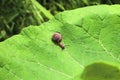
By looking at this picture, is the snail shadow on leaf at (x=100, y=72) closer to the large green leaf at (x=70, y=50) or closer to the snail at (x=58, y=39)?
the large green leaf at (x=70, y=50)

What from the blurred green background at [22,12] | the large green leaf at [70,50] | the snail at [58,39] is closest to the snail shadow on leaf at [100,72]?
the large green leaf at [70,50]

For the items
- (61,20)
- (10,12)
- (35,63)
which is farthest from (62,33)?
(10,12)

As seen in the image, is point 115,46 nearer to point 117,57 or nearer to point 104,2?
point 117,57

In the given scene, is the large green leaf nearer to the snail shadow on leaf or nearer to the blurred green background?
the snail shadow on leaf

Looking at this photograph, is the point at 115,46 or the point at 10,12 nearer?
the point at 115,46

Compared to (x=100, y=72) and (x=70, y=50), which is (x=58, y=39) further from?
(x=100, y=72)

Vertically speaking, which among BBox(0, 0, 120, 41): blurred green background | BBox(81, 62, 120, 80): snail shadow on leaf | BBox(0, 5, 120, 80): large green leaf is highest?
BBox(0, 5, 120, 80): large green leaf

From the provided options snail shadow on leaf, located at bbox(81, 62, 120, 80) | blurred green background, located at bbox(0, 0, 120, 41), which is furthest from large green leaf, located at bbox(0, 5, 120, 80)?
blurred green background, located at bbox(0, 0, 120, 41)
